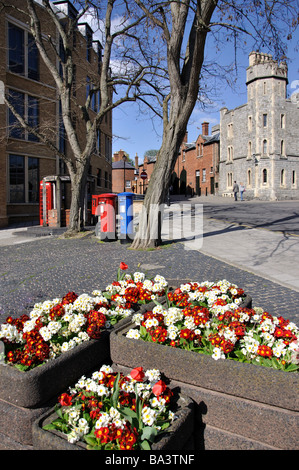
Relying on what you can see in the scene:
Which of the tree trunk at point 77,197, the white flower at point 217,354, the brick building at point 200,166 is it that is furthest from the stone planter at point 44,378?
the brick building at point 200,166

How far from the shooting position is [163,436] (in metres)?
2.03

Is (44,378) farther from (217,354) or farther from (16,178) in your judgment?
(16,178)

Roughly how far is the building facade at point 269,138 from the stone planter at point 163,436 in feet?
142

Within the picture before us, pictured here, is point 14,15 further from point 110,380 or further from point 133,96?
point 110,380

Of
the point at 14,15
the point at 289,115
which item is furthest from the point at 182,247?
the point at 289,115

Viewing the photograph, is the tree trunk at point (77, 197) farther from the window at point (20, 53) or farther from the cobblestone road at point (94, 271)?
the window at point (20, 53)

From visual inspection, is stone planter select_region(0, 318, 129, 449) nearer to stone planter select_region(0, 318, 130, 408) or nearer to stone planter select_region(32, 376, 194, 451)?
stone planter select_region(0, 318, 130, 408)

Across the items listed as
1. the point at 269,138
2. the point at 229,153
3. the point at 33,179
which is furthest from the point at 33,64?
the point at 229,153

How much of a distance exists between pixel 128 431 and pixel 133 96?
45.3ft

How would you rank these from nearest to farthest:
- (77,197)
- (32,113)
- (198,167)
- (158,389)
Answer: (158,389), (77,197), (32,113), (198,167)

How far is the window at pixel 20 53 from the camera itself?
20.0 m

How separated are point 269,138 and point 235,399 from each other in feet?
149

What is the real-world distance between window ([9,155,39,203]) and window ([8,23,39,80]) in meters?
4.86

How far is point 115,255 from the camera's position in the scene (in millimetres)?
9461
